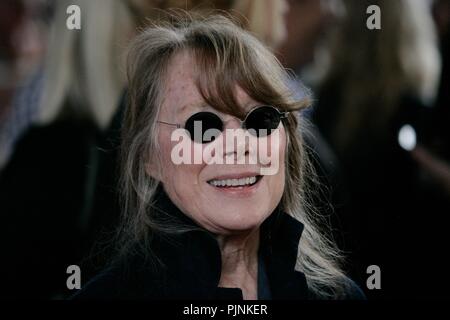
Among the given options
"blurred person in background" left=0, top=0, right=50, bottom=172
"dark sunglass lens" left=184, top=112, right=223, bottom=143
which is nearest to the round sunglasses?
"dark sunglass lens" left=184, top=112, right=223, bottom=143

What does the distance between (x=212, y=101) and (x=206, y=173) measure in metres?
0.15

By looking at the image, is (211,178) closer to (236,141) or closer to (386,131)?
(236,141)

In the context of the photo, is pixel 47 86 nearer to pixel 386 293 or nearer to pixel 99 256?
pixel 99 256

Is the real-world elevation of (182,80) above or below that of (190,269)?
above

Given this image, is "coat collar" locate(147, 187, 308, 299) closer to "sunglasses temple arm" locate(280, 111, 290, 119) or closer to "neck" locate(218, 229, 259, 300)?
"neck" locate(218, 229, 259, 300)

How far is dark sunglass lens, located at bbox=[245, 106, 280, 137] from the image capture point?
5.49 feet

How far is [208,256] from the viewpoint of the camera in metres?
1.66

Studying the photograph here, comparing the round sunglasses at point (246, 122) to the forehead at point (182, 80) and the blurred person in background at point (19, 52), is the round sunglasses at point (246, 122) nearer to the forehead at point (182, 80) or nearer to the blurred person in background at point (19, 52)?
the forehead at point (182, 80)

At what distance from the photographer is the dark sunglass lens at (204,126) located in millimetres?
1659

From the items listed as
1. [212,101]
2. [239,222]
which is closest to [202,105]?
[212,101]

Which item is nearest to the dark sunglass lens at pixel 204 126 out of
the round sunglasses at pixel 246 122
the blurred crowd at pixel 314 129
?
the round sunglasses at pixel 246 122

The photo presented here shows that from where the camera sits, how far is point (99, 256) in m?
1.80
